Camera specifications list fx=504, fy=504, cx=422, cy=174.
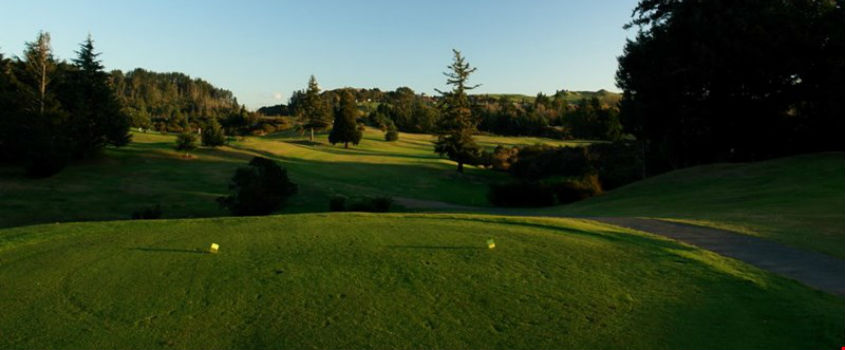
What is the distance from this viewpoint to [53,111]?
38906 mm

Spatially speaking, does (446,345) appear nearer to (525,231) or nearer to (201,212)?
(525,231)

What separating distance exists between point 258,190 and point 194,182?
16.0 meters

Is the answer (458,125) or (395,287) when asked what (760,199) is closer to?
(395,287)

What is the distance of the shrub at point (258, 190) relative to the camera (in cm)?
2489

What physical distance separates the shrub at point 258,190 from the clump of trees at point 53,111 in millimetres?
20112

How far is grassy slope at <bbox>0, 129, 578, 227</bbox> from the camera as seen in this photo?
28.9 meters

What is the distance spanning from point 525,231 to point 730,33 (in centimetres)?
2990

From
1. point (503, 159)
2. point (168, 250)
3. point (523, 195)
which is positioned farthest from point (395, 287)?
point (503, 159)

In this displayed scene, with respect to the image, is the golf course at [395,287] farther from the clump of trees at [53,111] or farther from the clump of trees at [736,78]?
the clump of trees at [53,111]

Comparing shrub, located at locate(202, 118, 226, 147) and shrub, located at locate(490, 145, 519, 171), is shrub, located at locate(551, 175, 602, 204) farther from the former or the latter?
shrub, located at locate(202, 118, 226, 147)

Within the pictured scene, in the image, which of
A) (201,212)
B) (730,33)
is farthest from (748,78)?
(201,212)

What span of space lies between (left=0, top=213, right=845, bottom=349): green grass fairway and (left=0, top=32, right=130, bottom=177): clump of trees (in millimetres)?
33258

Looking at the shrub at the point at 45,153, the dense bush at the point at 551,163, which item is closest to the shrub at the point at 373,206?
the shrub at the point at 45,153

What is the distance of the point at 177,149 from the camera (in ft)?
163
